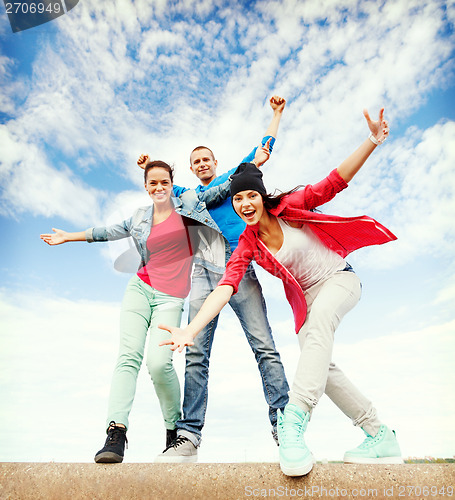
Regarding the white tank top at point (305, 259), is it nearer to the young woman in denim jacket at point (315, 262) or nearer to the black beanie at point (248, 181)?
the young woman in denim jacket at point (315, 262)

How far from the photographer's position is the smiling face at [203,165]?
4.26 m

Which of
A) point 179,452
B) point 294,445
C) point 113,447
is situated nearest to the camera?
point 294,445

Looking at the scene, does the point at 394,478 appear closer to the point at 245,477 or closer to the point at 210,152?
the point at 245,477

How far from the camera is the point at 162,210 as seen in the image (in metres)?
3.80

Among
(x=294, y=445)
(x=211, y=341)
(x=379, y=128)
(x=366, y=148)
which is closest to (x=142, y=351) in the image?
(x=211, y=341)

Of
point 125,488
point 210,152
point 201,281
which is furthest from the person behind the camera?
point 210,152

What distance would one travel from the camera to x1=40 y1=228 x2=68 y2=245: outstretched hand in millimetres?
3787

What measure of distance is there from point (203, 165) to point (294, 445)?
2797mm

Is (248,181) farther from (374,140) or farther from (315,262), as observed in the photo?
(374,140)

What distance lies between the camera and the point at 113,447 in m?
2.81

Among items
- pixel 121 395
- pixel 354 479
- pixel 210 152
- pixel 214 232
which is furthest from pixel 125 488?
pixel 210 152

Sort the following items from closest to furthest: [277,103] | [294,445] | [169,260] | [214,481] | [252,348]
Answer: [294,445] < [214,481] < [252,348] < [169,260] < [277,103]

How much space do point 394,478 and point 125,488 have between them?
1624mm

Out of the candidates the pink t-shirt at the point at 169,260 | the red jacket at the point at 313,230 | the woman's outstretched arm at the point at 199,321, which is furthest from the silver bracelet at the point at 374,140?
the pink t-shirt at the point at 169,260
